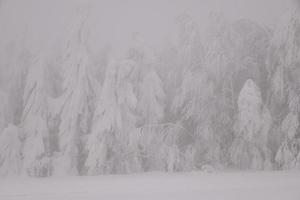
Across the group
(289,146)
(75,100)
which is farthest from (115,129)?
(289,146)

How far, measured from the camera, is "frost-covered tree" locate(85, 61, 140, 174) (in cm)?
470

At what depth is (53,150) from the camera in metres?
5.20

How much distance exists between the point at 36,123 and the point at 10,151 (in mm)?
555

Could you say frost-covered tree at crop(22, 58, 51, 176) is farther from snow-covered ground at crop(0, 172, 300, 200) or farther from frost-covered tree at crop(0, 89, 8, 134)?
snow-covered ground at crop(0, 172, 300, 200)

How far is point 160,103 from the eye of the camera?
17.4 ft

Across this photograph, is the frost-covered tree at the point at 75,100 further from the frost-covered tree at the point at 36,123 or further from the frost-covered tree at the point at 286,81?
the frost-covered tree at the point at 286,81

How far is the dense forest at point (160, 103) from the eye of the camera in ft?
15.7

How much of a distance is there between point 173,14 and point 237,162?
2433 mm

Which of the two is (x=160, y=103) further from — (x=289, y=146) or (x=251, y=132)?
(x=289, y=146)

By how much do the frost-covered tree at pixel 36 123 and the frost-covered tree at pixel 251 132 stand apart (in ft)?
9.41

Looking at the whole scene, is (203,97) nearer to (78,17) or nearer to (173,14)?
(173,14)

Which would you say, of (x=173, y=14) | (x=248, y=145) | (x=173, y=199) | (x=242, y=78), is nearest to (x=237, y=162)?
(x=248, y=145)

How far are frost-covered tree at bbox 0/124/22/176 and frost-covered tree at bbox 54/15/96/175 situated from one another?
22.7 inches

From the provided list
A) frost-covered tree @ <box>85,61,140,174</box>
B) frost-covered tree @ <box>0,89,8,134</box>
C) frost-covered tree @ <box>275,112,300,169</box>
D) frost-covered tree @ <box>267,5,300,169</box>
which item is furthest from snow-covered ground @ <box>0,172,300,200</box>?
frost-covered tree @ <box>0,89,8,134</box>
